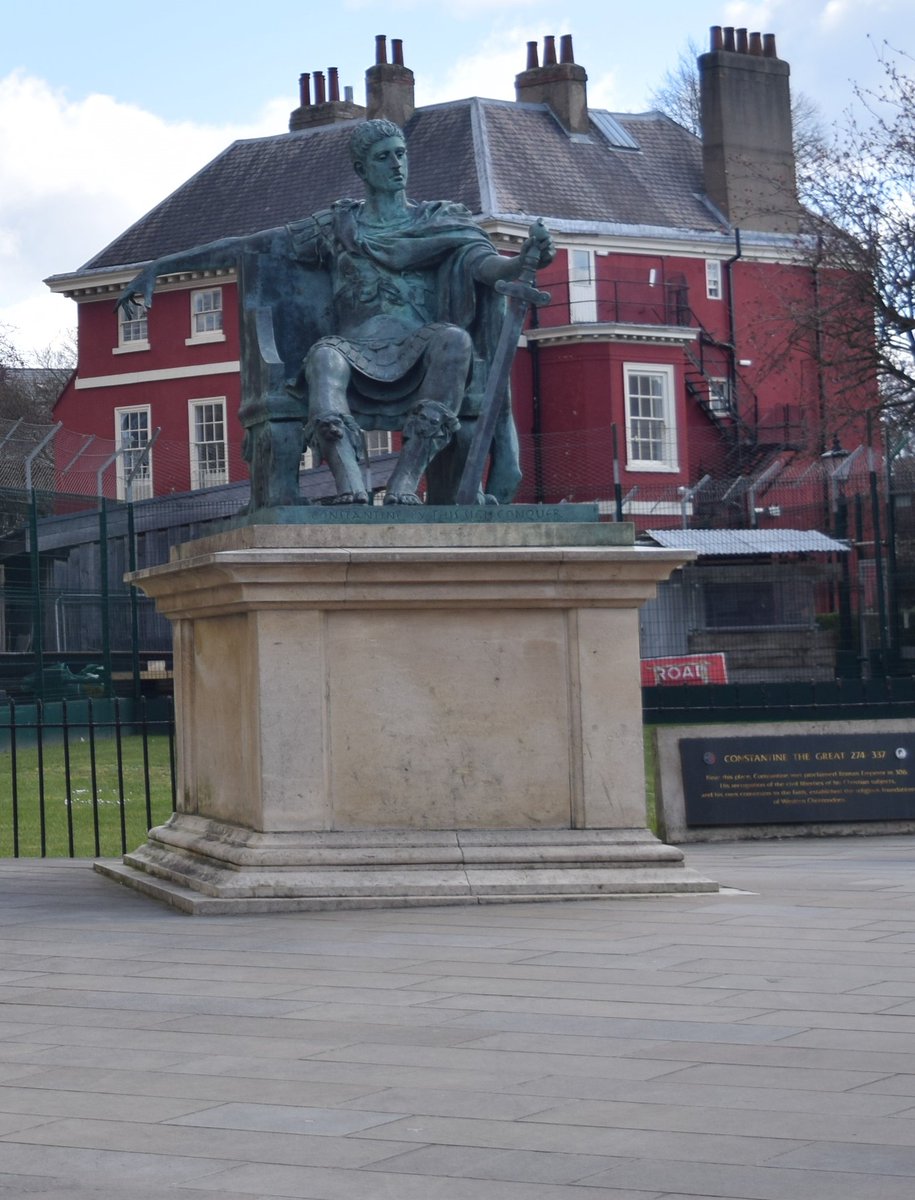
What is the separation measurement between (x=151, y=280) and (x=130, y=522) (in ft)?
51.0

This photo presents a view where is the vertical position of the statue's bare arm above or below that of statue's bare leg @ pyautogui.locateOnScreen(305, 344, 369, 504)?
above

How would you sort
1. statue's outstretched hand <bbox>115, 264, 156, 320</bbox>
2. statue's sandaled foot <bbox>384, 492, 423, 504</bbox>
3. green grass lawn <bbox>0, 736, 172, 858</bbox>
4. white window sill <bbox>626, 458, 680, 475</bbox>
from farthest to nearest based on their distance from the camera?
white window sill <bbox>626, 458, 680, 475</bbox> < green grass lawn <bbox>0, 736, 172, 858</bbox> < statue's outstretched hand <bbox>115, 264, 156, 320</bbox> < statue's sandaled foot <bbox>384, 492, 423, 504</bbox>

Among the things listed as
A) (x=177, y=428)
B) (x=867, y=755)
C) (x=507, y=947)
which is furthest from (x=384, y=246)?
(x=177, y=428)

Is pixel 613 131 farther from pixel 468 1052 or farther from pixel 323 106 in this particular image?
pixel 468 1052

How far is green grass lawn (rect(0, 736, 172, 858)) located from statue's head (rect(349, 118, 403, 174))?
4225 millimetres

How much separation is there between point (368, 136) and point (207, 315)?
3936 centimetres

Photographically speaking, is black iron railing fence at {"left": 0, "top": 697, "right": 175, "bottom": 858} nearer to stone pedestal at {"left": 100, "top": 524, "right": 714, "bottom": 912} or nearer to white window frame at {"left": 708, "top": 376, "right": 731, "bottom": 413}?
stone pedestal at {"left": 100, "top": 524, "right": 714, "bottom": 912}

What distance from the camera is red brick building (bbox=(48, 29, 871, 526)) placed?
149 feet

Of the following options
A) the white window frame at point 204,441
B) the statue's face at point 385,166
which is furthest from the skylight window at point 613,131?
the statue's face at point 385,166

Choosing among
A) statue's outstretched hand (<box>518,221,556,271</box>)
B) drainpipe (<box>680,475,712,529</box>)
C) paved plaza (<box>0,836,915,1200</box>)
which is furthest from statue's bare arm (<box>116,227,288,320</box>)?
drainpipe (<box>680,475,712,529</box>)

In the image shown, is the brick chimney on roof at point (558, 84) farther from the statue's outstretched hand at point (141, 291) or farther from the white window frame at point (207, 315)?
the statue's outstretched hand at point (141, 291)

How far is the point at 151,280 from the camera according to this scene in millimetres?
9680

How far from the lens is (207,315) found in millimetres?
47750

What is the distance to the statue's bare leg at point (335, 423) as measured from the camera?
8.58 meters
